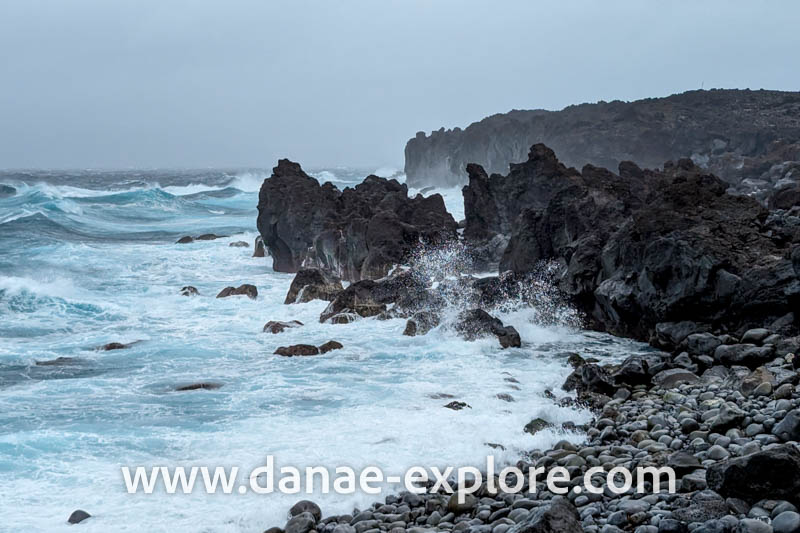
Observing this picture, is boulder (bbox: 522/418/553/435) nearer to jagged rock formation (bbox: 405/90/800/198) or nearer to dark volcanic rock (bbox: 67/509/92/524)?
dark volcanic rock (bbox: 67/509/92/524)

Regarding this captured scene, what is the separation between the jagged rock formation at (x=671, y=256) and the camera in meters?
11.1

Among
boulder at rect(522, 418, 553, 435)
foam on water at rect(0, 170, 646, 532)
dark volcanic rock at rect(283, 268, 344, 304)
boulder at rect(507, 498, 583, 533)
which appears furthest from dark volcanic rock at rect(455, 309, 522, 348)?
boulder at rect(507, 498, 583, 533)

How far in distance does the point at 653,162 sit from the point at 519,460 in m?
46.4

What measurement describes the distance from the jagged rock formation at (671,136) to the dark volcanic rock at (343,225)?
47.1 feet

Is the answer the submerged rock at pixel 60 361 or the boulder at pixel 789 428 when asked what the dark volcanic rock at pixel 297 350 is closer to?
the submerged rock at pixel 60 361

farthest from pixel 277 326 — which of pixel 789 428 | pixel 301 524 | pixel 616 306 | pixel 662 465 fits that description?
pixel 789 428

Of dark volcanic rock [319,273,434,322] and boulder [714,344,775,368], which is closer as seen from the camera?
boulder [714,344,775,368]

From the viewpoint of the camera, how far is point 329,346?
1368 cm

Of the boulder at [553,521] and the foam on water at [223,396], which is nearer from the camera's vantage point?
the boulder at [553,521]

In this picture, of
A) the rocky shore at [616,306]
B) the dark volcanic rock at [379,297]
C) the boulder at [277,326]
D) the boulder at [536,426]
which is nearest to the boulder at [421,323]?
the rocky shore at [616,306]

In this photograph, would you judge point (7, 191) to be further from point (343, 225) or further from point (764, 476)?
point (764, 476)

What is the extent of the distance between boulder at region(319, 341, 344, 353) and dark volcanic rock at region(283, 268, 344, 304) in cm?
455

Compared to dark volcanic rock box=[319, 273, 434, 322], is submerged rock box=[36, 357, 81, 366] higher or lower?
lower

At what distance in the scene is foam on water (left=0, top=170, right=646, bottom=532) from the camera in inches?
286
